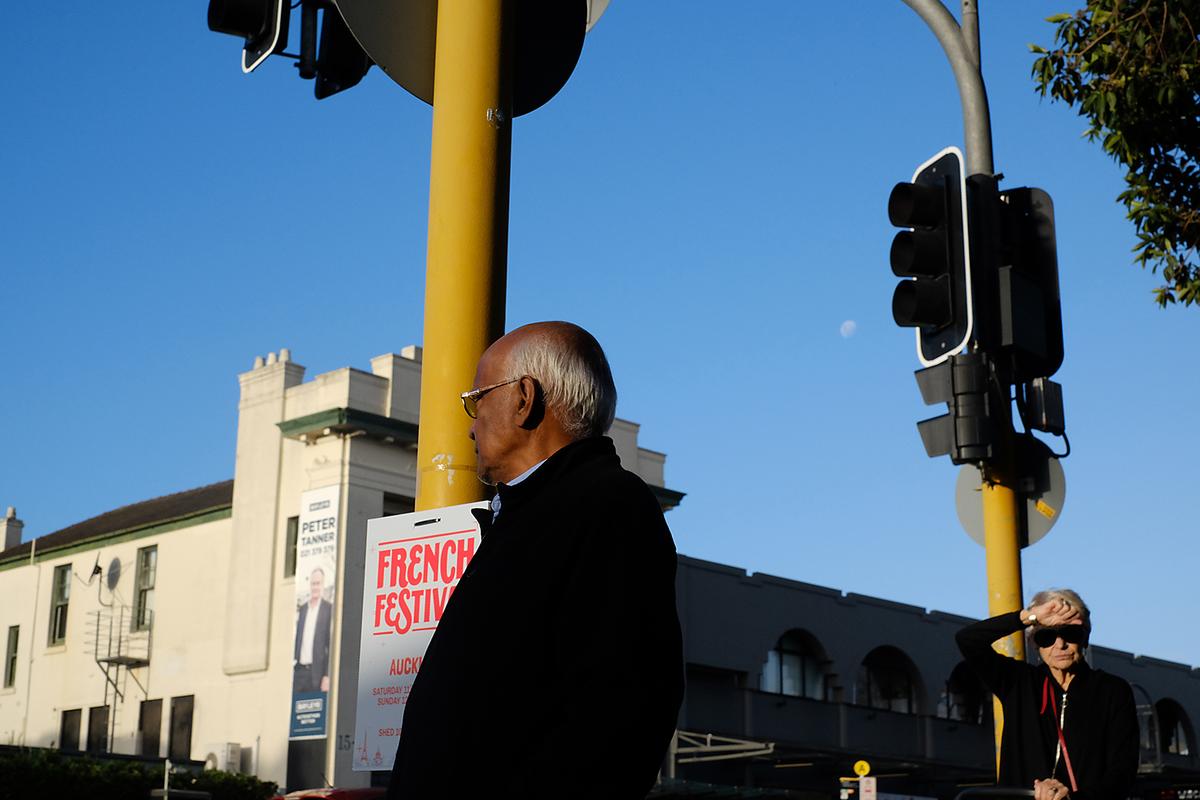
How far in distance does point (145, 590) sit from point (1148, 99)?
34496mm

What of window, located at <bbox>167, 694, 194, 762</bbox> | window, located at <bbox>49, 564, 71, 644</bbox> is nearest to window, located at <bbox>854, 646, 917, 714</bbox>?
window, located at <bbox>167, 694, 194, 762</bbox>

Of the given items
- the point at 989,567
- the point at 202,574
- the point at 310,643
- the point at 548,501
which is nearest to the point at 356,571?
the point at 310,643

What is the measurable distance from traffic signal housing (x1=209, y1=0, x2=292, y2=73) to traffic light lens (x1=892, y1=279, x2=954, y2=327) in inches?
113

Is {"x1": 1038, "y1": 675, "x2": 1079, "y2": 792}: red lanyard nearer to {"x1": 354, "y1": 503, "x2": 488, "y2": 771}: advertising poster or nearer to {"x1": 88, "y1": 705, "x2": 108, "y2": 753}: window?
{"x1": 354, "y1": 503, "x2": 488, "y2": 771}: advertising poster

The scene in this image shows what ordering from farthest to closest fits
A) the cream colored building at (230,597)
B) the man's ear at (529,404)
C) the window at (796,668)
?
the window at (796,668) → the cream colored building at (230,597) → the man's ear at (529,404)

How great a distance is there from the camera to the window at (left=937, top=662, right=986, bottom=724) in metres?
48.1

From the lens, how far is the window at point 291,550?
117ft

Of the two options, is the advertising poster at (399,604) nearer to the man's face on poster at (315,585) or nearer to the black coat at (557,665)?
the black coat at (557,665)

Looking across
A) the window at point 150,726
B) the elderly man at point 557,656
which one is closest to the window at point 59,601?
the window at point 150,726

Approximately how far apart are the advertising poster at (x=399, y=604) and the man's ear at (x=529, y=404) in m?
0.81

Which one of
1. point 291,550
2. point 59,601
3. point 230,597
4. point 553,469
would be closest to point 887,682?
point 291,550

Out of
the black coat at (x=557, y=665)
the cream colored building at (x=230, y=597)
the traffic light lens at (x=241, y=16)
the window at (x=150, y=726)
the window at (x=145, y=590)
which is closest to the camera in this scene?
the black coat at (x=557, y=665)

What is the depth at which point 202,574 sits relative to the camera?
38438mm

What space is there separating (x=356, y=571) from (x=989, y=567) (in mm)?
28351
